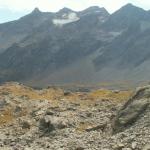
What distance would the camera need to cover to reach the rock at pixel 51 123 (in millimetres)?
57500

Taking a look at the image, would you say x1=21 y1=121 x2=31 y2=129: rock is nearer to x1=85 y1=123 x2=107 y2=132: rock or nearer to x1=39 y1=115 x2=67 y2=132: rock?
x1=39 y1=115 x2=67 y2=132: rock

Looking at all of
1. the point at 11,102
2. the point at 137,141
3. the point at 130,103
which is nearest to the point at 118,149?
the point at 137,141

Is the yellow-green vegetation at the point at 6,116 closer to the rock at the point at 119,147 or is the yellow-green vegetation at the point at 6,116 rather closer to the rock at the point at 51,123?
the rock at the point at 51,123

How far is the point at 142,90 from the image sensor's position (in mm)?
56375

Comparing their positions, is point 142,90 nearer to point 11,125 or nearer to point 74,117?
point 74,117

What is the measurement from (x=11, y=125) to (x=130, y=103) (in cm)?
1869

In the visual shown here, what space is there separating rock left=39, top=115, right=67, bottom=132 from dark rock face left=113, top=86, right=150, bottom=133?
8.05m

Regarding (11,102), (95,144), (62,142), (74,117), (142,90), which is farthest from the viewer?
(11,102)

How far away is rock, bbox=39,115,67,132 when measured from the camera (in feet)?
189

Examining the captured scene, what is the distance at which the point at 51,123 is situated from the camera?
58844 mm

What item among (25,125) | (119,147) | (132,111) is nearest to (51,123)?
(25,125)

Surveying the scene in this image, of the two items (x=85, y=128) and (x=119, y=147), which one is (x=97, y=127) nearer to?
(x=85, y=128)

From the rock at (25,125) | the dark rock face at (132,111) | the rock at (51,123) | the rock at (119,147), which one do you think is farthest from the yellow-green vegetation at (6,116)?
the rock at (119,147)

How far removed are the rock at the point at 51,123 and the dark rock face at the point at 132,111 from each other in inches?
317
